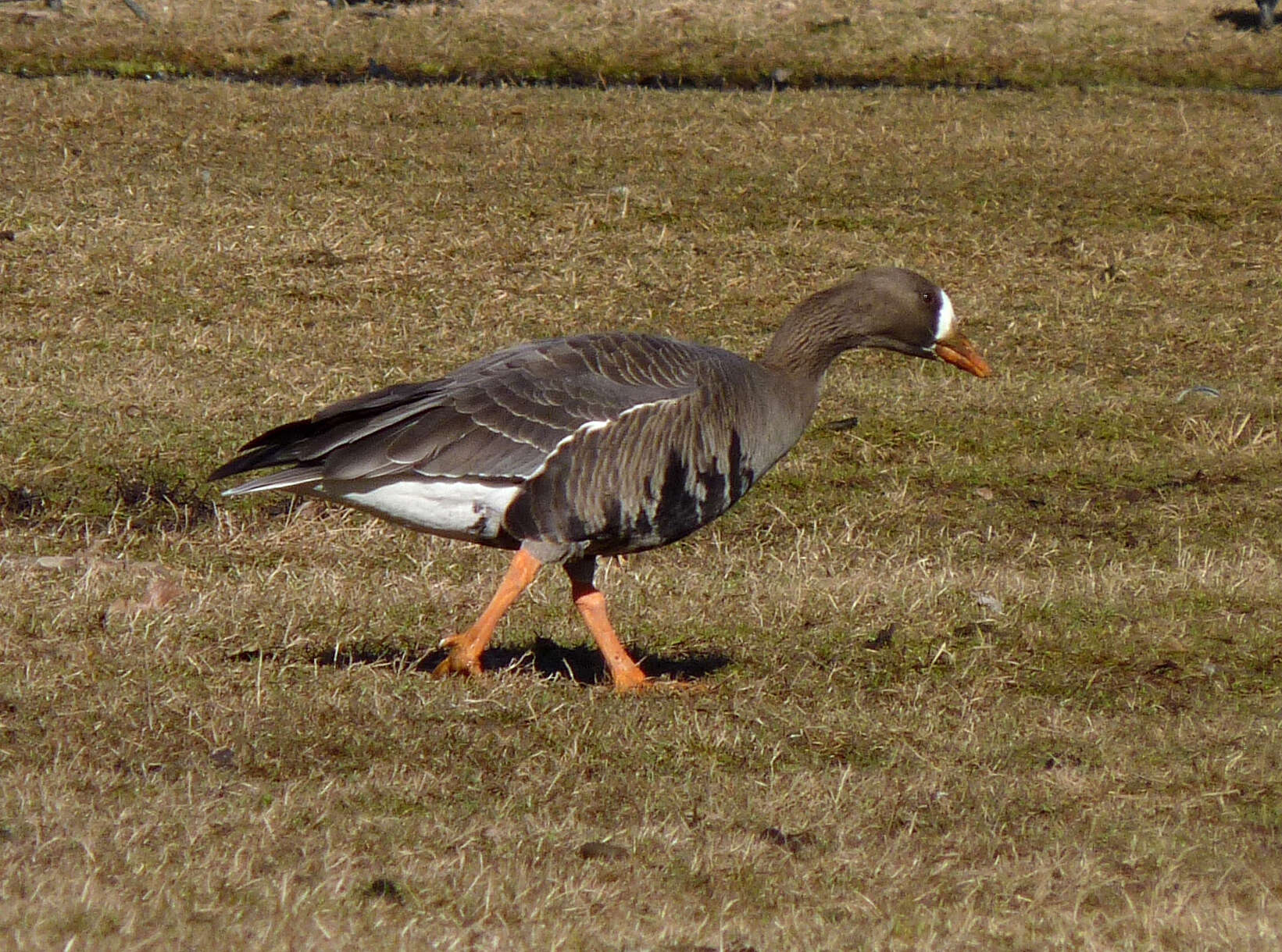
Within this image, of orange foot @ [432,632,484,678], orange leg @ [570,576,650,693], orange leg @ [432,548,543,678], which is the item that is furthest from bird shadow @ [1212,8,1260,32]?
orange foot @ [432,632,484,678]

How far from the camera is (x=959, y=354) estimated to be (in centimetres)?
716

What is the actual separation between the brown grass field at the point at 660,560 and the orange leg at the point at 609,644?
14 centimetres

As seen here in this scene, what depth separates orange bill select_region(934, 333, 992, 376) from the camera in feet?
23.3

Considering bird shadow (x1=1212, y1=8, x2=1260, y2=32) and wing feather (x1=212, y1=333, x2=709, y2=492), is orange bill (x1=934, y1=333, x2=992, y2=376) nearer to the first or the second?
wing feather (x1=212, y1=333, x2=709, y2=492)

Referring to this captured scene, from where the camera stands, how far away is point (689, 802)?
5.23 metres

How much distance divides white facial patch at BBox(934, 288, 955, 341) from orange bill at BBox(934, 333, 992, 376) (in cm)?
5

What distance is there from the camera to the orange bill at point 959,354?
711 cm

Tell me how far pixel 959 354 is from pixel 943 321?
0.22m

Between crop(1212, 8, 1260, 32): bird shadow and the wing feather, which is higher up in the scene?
the wing feather

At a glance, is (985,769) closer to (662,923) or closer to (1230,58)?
(662,923)

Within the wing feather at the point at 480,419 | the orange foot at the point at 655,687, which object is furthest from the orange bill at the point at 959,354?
the orange foot at the point at 655,687

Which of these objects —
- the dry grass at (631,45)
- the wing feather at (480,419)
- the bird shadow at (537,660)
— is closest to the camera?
the wing feather at (480,419)

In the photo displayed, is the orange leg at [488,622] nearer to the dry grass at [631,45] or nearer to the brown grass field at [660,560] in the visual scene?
the brown grass field at [660,560]

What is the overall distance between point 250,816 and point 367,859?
0.44 metres
